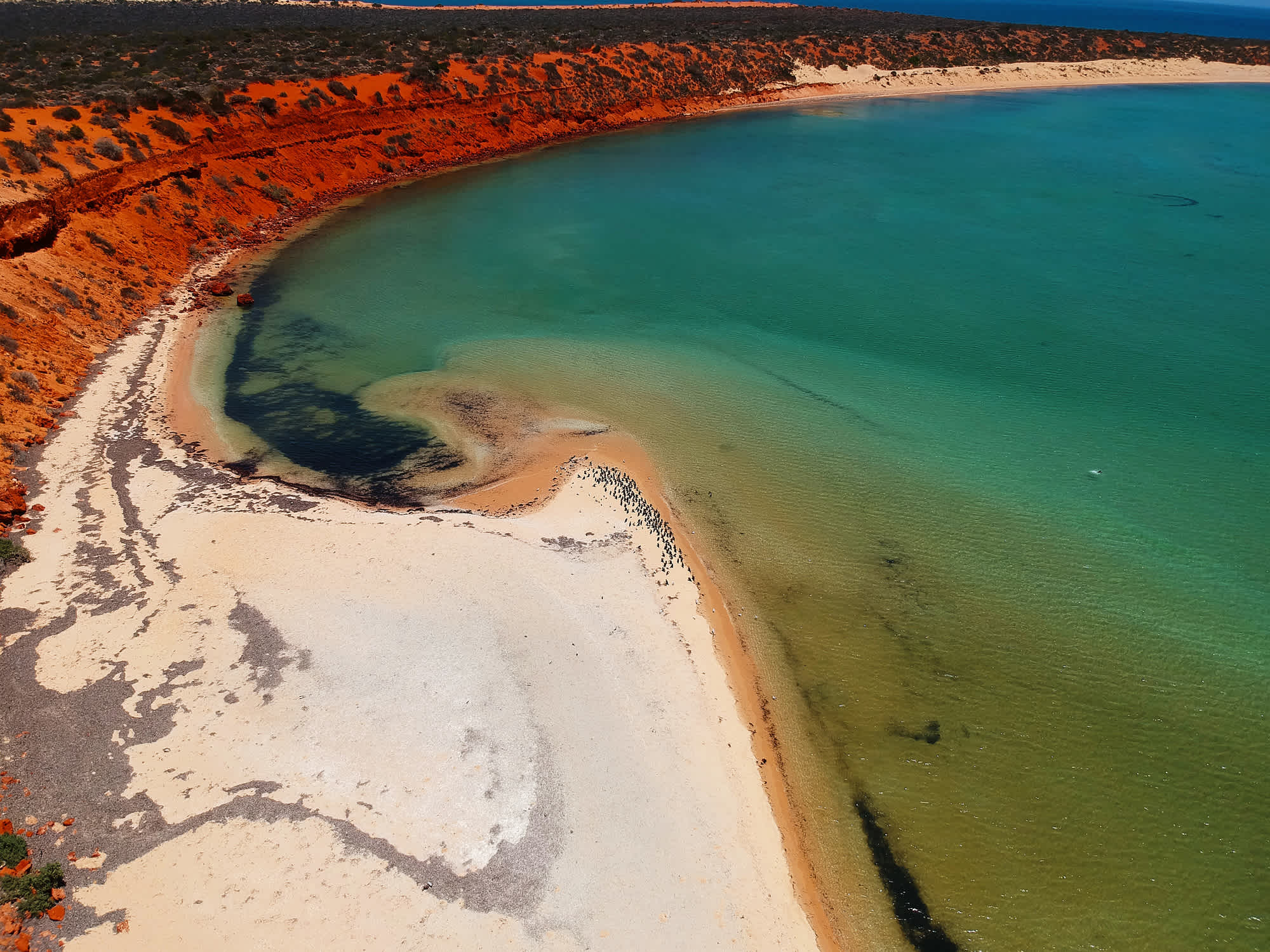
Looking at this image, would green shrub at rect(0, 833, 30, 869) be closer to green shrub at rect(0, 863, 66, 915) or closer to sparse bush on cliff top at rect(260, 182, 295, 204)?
green shrub at rect(0, 863, 66, 915)

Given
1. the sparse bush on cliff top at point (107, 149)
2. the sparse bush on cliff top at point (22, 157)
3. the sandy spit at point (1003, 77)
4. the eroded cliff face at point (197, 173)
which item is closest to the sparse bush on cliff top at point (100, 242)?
the eroded cliff face at point (197, 173)

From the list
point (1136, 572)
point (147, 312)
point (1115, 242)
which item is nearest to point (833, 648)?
point (1136, 572)

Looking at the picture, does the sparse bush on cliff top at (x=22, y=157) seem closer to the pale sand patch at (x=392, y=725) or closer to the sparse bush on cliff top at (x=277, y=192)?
the sparse bush on cliff top at (x=277, y=192)

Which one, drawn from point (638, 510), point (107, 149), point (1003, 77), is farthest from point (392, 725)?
point (1003, 77)

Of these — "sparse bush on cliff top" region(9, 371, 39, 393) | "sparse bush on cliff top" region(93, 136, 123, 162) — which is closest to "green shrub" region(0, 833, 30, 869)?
"sparse bush on cliff top" region(9, 371, 39, 393)

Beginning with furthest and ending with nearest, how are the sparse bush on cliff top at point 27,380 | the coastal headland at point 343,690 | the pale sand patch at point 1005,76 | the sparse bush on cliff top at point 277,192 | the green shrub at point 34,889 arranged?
the pale sand patch at point 1005,76
the sparse bush on cliff top at point 277,192
the sparse bush on cliff top at point 27,380
the coastal headland at point 343,690
the green shrub at point 34,889

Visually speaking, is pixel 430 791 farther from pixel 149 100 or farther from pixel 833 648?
pixel 149 100
